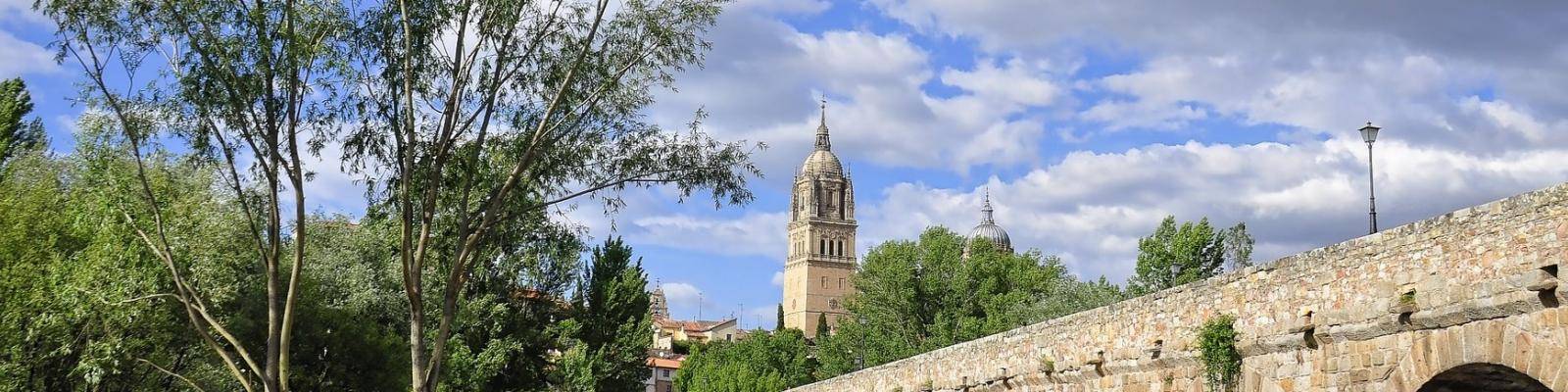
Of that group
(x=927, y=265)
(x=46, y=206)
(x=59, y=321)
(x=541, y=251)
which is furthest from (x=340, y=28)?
(x=927, y=265)

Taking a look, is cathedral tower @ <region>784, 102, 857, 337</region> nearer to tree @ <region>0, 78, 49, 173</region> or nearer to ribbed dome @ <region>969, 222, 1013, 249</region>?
ribbed dome @ <region>969, 222, 1013, 249</region>

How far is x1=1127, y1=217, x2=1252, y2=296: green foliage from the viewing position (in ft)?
175

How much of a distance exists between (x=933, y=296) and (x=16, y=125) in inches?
1824

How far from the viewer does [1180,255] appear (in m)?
53.4

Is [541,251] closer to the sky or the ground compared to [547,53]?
closer to the ground

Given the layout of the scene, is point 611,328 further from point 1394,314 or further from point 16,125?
point 1394,314

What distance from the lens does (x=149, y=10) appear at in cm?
2372

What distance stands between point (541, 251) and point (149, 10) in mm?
→ 8360

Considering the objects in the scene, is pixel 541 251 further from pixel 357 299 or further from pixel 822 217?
pixel 822 217

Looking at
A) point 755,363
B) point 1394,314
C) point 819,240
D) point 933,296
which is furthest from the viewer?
point 819,240

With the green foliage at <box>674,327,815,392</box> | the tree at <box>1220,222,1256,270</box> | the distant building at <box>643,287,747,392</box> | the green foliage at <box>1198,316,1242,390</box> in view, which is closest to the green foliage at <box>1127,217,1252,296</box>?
the tree at <box>1220,222,1256,270</box>

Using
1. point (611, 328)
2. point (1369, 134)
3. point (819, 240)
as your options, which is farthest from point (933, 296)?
point (819, 240)

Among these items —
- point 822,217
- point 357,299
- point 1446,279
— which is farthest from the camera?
point 822,217

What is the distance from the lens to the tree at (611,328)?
4750cm
